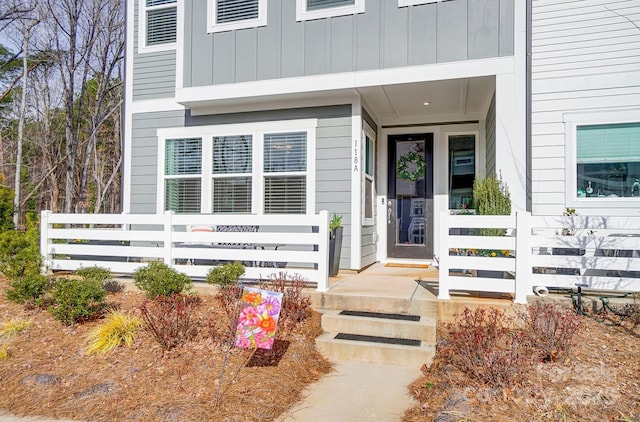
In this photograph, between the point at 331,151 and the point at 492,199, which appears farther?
the point at 331,151

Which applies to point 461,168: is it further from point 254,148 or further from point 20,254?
point 20,254

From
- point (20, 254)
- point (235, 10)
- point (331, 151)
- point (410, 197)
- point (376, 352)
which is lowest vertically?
point (376, 352)

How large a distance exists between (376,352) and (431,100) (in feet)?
14.2

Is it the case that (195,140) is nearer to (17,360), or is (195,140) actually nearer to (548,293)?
(17,360)

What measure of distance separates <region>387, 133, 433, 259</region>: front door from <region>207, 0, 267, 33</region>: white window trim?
309cm

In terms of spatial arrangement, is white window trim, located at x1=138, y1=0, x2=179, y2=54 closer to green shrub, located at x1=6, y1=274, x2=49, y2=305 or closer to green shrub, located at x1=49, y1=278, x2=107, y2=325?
green shrub, located at x1=6, y1=274, x2=49, y2=305

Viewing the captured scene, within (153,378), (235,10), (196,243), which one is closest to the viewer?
(153,378)

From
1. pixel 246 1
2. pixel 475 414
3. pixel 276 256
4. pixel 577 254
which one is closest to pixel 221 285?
pixel 276 256

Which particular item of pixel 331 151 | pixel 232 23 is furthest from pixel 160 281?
pixel 232 23

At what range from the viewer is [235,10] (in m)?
6.73

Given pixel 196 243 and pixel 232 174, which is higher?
pixel 232 174

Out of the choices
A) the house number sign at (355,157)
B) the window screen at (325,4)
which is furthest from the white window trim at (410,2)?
the house number sign at (355,157)

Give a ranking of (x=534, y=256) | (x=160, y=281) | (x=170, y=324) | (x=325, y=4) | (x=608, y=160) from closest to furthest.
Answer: (x=170, y=324), (x=534, y=256), (x=160, y=281), (x=608, y=160), (x=325, y=4)

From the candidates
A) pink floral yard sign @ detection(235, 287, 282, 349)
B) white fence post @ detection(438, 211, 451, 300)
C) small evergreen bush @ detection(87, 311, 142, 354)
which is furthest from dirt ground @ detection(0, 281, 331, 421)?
white fence post @ detection(438, 211, 451, 300)
